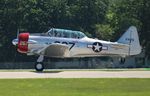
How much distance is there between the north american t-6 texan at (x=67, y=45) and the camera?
41594 millimetres

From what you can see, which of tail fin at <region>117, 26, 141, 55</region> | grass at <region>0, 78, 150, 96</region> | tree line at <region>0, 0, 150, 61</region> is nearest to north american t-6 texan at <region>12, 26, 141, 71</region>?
tail fin at <region>117, 26, 141, 55</region>

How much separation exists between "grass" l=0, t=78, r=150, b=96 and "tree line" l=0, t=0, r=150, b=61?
4087 cm

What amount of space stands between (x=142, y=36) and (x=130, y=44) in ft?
75.9

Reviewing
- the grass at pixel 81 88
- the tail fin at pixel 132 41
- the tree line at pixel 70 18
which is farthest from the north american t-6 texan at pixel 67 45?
the tree line at pixel 70 18

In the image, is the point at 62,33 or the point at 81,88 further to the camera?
the point at 62,33

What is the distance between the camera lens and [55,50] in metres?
43.0

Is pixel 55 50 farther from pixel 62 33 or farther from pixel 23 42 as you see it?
pixel 23 42

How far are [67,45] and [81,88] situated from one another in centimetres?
1985

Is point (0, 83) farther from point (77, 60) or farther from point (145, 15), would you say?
point (145, 15)

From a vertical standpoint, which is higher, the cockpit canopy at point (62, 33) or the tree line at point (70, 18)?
the cockpit canopy at point (62, 33)

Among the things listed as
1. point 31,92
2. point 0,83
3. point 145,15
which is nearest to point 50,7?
point 145,15

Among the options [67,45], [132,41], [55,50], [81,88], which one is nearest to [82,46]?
[67,45]

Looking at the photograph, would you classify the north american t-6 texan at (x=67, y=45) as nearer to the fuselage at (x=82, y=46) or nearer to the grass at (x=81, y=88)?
the fuselage at (x=82, y=46)

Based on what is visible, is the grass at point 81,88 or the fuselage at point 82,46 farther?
the fuselage at point 82,46
